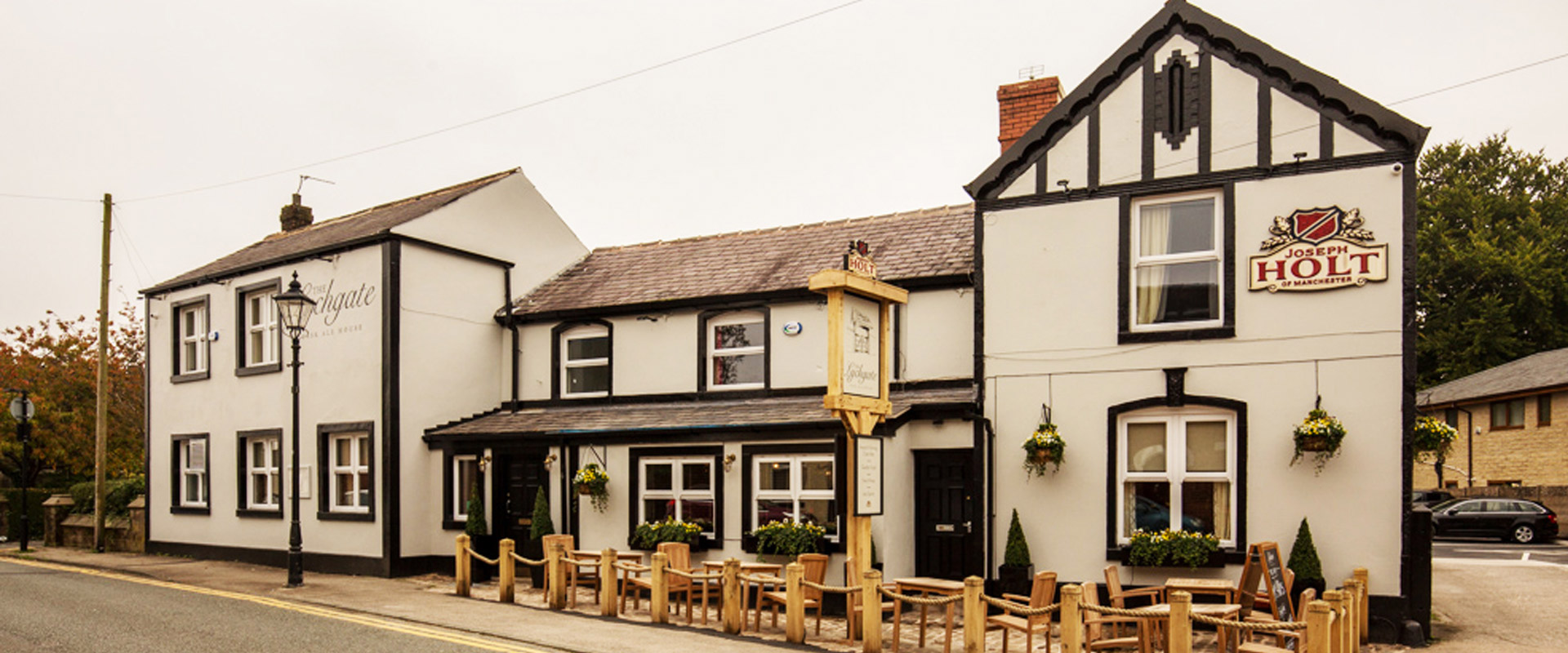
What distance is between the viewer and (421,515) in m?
19.4

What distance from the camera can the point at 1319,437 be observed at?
1255 centimetres

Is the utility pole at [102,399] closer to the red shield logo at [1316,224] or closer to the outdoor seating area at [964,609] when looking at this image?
the outdoor seating area at [964,609]

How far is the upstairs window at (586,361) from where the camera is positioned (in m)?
19.9

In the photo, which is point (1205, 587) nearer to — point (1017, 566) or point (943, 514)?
point (1017, 566)

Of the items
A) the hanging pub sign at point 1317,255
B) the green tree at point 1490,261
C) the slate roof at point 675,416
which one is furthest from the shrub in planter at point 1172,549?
the green tree at point 1490,261

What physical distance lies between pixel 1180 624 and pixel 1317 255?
19.7 feet

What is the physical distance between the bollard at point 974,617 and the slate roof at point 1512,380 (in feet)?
88.7

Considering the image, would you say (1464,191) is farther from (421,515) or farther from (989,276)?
(421,515)

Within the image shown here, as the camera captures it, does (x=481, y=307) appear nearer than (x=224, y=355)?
Yes

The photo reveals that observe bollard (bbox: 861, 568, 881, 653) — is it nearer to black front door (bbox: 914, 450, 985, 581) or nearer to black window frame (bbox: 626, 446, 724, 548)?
black front door (bbox: 914, 450, 985, 581)

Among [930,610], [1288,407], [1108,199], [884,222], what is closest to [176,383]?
[884,222]

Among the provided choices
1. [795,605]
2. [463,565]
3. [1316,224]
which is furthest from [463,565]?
[1316,224]

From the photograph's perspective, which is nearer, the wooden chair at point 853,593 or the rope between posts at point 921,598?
the rope between posts at point 921,598

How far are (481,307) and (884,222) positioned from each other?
7.71 metres
